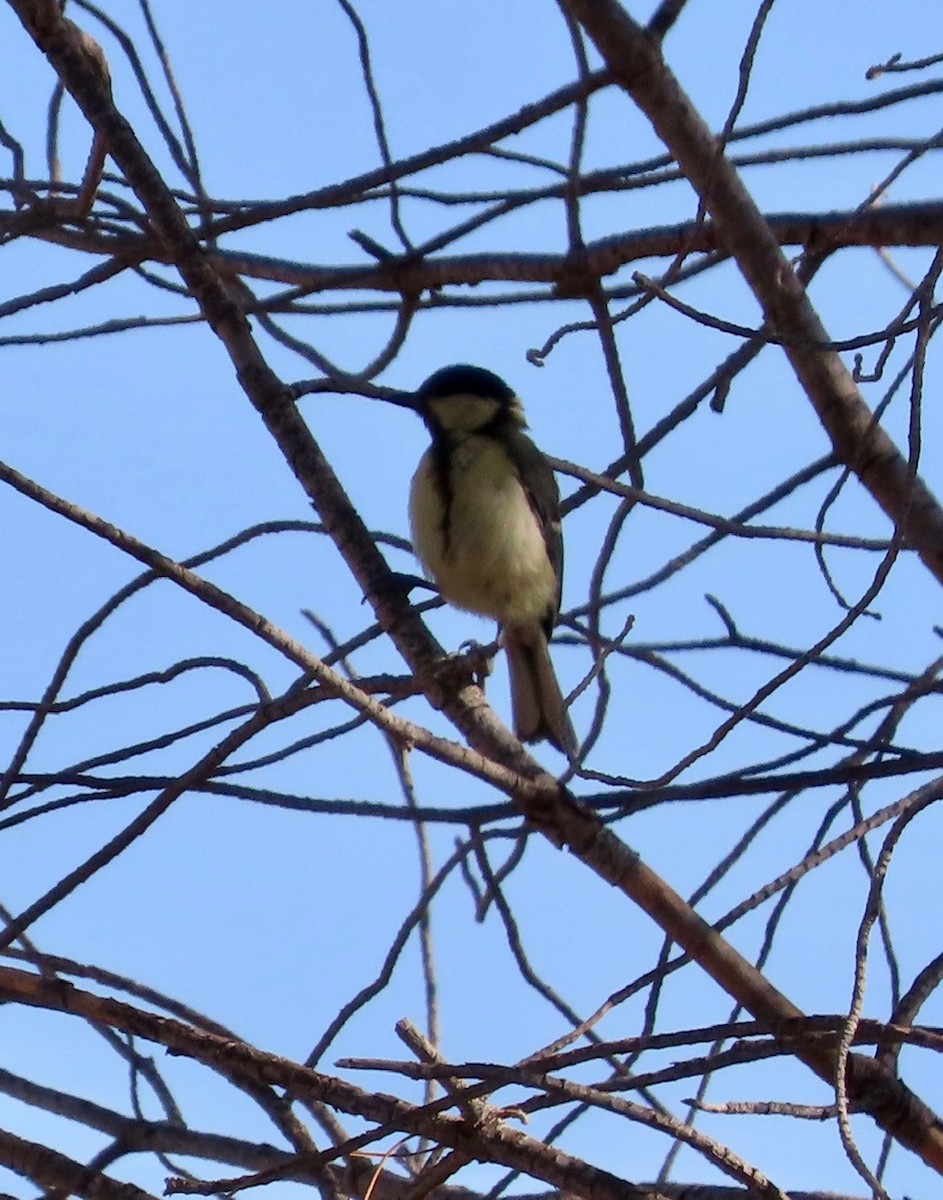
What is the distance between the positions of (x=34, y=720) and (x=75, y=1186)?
2.31ft

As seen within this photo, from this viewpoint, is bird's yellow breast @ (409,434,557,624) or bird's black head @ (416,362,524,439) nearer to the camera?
A: bird's yellow breast @ (409,434,557,624)

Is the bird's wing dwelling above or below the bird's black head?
below

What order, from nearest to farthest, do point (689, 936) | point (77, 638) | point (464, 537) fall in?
1. point (689, 936)
2. point (77, 638)
3. point (464, 537)

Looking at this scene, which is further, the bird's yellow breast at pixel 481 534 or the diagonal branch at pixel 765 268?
the bird's yellow breast at pixel 481 534

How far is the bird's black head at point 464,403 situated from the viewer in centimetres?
439

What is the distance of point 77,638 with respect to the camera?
2.75 metres

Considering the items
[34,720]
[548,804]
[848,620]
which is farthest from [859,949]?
[34,720]

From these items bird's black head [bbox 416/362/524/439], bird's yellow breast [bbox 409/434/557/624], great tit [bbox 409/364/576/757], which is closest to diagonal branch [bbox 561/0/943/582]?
great tit [bbox 409/364/576/757]

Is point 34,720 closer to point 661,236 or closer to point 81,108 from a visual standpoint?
point 81,108

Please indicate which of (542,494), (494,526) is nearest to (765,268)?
(494,526)

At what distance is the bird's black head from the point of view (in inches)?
173

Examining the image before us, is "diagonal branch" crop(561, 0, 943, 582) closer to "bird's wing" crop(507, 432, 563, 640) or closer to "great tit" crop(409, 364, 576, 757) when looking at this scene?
"great tit" crop(409, 364, 576, 757)

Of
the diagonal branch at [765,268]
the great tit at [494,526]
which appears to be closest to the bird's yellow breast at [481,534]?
the great tit at [494,526]

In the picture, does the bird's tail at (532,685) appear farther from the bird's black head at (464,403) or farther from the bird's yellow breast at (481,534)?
the bird's black head at (464,403)
